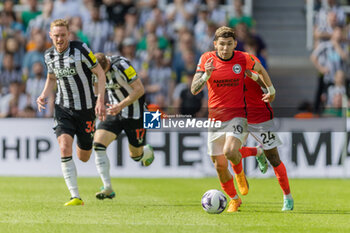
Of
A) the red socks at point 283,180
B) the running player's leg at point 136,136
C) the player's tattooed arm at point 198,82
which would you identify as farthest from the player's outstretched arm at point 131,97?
the red socks at point 283,180

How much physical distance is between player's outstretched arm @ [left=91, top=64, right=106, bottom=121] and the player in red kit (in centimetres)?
118

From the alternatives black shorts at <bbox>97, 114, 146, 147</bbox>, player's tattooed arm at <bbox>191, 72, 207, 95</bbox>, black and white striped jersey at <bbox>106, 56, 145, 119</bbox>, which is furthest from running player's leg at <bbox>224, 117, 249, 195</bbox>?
black shorts at <bbox>97, 114, 146, 147</bbox>

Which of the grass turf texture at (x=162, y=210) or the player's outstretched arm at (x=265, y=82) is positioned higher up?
the player's outstretched arm at (x=265, y=82)

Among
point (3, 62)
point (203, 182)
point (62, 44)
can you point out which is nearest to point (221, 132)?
point (62, 44)

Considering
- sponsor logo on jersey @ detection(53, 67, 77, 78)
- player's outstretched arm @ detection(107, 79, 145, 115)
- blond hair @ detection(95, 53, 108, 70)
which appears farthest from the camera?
blond hair @ detection(95, 53, 108, 70)

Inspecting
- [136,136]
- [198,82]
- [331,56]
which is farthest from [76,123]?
[331,56]

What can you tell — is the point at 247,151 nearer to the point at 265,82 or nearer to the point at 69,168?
the point at 265,82

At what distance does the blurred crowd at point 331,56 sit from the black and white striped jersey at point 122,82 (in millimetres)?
6573

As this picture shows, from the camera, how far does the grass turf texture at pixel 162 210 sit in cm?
750

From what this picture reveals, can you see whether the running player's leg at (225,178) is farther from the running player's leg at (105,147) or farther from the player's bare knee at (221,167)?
the running player's leg at (105,147)

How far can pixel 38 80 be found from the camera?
55.9ft

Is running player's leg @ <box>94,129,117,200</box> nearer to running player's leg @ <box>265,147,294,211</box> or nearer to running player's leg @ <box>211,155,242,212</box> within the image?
running player's leg @ <box>211,155,242,212</box>

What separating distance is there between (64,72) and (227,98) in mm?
2151

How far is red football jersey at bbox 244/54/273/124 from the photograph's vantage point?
9.57m
